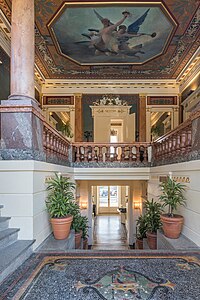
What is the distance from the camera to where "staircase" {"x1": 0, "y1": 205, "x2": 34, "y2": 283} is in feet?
7.35

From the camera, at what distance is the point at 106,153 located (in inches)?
263

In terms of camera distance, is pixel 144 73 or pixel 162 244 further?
pixel 144 73

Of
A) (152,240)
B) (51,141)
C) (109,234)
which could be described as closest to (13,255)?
(51,141)

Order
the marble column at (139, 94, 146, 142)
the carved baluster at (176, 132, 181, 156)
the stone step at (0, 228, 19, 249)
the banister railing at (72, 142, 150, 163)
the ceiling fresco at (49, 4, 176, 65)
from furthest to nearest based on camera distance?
1. the marble column at (139, 94, 146, 142)
2. the banister railing at (72, 142, 150, 163)
3. the ceiling fresco at (49, 4, 176, 65)
4. the carved baluster at (176, 132, 181, 156)
5. the stone step at (0, 228, 19, 249)

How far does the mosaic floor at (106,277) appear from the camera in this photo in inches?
75.7

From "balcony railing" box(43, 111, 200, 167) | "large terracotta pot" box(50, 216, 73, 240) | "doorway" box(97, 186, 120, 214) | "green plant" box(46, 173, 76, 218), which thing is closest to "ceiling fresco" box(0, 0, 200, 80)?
"balcony railing" box(43, 111, 200, 167)

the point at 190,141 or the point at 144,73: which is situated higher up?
the point at 144,73

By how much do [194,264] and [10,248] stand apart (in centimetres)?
202

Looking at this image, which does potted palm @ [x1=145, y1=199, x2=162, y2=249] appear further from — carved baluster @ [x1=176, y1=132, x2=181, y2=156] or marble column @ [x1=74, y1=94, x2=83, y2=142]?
marble column @ [x1=74, y1=94, x2=83, y2=142]

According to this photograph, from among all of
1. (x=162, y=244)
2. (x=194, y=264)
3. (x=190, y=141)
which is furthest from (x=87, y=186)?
(x=194, y=264)

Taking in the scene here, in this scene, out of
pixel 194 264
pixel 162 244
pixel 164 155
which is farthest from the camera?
pixel 164 155

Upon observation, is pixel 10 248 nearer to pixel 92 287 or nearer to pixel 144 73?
pixel 92 287

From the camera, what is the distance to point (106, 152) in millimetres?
6727

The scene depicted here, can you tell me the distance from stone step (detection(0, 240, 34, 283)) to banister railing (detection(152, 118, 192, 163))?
257cm
